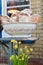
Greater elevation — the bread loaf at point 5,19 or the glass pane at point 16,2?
the bread loaf at point 5,19

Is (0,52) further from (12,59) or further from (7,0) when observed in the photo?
(12,59)

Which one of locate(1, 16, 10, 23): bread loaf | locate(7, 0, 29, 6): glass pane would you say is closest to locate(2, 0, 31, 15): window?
locate(7, 0, 29, 6): glass pane

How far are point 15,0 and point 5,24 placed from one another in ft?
12.7

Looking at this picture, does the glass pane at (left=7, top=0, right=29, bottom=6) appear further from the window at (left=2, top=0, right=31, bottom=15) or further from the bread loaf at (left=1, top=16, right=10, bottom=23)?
the bread loaf at (left=1, top=16, right=10, bottom=23)

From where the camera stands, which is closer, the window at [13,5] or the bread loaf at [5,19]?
the bread loaf at [5,19]

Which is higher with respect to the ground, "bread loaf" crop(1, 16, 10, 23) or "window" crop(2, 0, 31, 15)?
"bread loaf" crop(1, 16, 10, 23)

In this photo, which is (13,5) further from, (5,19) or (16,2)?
(5,19)

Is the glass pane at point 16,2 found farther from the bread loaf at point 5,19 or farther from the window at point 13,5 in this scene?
the bread loaf at point 5,19

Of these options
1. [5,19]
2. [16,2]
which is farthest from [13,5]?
[5,19]

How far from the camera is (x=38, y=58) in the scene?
22.5ft

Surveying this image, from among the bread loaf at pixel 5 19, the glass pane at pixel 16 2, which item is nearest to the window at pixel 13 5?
the glass pane at pixel 16 2

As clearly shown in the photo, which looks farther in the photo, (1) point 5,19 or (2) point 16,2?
(2) point 16,2

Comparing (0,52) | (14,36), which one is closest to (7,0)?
(0,52)

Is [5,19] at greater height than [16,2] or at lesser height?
greater
